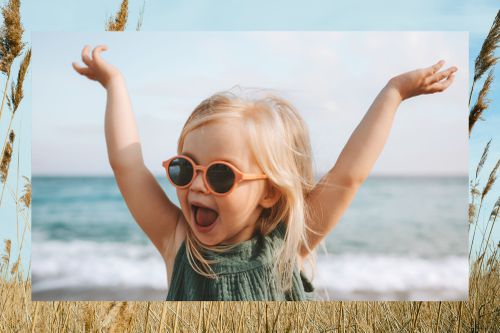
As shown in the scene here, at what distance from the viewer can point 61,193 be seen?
4816 mm

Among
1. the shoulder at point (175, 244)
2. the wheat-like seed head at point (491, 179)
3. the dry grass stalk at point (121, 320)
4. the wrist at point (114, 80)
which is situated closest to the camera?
the dry grass stalk at point (121, 320)

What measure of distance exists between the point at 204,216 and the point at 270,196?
42 cm

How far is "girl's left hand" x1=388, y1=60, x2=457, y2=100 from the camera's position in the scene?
4.61 metres

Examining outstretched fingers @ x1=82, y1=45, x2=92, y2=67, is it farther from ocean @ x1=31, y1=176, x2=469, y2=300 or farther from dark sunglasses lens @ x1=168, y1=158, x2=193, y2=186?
dark sunglasses lens @ x1=168, y1=158, x2=193, y2=186

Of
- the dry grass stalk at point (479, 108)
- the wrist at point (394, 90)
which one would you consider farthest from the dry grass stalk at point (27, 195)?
the dry grass stalk at point (479, 108)

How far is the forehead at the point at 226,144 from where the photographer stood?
437 centimetres

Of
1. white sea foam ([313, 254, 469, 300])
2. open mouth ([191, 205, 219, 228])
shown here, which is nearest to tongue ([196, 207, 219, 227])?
open mouth ([191, 205, 219, 228])

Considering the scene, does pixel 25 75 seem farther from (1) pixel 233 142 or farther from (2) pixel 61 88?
(1) pixel 233 142

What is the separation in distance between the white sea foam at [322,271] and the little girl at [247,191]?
0.16m

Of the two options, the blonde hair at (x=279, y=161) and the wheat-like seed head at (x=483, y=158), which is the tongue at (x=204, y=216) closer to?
the blonde hair at (x=279, y=161)

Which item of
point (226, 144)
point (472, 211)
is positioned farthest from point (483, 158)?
point (226, 144)

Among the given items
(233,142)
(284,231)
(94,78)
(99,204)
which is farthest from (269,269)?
(94,78)

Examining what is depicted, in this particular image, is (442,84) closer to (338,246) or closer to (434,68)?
(434,68)

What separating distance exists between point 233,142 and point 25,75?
178cm
